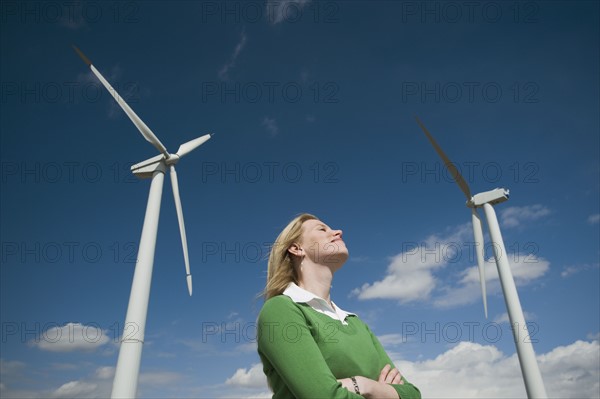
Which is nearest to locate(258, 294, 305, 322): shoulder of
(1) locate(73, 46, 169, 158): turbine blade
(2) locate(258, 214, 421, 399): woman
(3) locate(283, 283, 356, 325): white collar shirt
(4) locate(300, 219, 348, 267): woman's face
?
(2) locate(258, 214, 421, 399): woman

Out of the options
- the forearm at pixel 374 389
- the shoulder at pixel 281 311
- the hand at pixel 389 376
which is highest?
the shoulder at pixel 281 311

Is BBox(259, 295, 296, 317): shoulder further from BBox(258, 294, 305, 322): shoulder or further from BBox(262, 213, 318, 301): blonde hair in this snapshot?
BBox(262, 213, 318, 301): blonde hair

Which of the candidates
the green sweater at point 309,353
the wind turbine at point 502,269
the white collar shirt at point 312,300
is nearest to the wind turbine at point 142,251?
the white collar shirt at point 312,300

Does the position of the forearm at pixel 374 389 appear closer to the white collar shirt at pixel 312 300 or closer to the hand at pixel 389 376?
the hand at pixel 389 376

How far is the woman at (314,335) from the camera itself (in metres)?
3.59

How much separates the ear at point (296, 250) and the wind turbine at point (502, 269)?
1990 cm

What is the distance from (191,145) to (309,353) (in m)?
19.2

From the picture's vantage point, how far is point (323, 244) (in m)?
4.92

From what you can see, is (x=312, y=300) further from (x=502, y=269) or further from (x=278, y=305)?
(x=502, y=269)

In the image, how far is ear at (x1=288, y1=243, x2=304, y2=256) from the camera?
503 centimetres

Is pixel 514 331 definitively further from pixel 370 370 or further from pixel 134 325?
pixel 370 370

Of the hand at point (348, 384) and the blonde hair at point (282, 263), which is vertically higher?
the blonde hair at point (282, 263)

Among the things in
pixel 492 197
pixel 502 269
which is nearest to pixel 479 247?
pixel 502 269

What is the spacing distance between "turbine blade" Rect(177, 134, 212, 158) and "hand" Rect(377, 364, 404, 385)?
1734 centimetres
